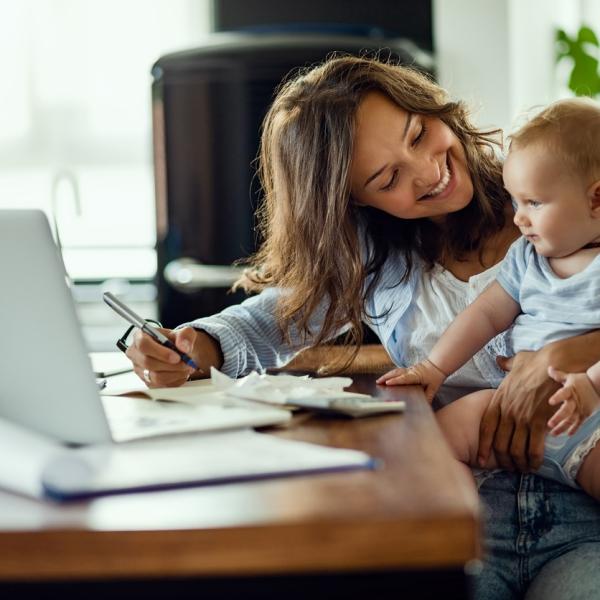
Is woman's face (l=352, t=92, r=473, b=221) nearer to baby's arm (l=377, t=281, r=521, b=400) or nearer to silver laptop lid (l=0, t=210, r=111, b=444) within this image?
baby's arm (l=377, t=281, r=521, b=400)

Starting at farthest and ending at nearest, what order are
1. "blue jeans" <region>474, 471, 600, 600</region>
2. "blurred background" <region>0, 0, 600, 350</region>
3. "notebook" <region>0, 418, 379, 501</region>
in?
"blurred background" <region>0, 0, 600, 350</region> < "blue jeans" <region>474, 471, 600, 600</region> < "notebook" <region>0, 418, 379, 501</region>

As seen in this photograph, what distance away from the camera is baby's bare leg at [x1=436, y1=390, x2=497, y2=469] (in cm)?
137

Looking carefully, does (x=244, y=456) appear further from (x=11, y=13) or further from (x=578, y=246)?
(x=11, y=13)

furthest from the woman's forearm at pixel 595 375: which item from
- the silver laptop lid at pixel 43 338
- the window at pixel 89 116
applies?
the window at pixel 89 116

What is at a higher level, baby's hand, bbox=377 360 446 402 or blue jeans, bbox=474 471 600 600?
baby's hand, bbox=377 360 446 402

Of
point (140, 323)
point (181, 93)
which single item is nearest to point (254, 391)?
point (140, 323)

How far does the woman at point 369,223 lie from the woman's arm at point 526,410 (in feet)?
0.48

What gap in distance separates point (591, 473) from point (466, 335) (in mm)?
285

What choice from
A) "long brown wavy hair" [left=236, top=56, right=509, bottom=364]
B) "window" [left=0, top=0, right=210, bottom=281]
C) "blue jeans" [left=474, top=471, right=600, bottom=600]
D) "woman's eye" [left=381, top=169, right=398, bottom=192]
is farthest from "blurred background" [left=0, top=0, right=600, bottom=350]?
"blue jeans" [left=474, top=471, right=600, bottom=600]

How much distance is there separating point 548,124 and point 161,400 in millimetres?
704

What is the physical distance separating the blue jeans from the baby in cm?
3

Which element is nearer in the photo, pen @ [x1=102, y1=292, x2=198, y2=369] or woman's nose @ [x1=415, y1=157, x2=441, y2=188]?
pen @ [x1=102, y1=292, x2=198, y2=369]

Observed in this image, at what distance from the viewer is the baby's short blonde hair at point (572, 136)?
1.46 meters

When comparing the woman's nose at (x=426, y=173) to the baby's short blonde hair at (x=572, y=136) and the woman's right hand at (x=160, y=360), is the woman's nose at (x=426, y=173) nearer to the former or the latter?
the baby's short blonde hair at (x=572, y=136)
